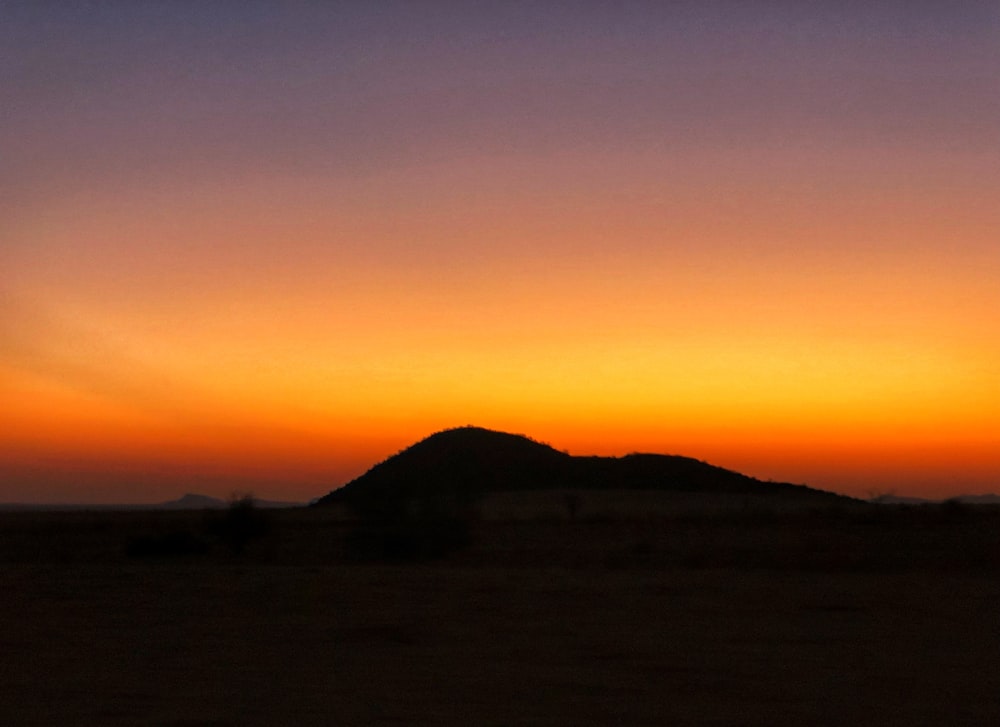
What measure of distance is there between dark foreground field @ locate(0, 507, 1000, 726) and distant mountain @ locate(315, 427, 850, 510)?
11550cm

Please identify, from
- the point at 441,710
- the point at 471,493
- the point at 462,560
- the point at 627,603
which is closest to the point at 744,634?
the point at 627,603

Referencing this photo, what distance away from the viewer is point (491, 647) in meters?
13.8

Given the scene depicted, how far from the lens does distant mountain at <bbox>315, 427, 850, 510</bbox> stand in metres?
145

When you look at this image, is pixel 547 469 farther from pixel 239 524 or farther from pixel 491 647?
pixel 491 647

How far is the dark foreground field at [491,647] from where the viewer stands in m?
11.0

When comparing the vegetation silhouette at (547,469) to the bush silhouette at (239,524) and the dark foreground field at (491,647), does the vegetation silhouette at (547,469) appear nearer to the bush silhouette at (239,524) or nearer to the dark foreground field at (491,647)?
the bush silhouette at (239,524)

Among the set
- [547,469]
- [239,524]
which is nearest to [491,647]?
[239,524]

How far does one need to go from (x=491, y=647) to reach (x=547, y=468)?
468 ft

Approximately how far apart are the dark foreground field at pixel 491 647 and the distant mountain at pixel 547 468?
11550 centimetres

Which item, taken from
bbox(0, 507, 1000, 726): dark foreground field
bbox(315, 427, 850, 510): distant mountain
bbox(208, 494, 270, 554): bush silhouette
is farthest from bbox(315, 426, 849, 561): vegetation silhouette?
bbox(0, 507, 1000, 726): dark foreground field

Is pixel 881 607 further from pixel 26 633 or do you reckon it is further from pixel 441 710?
pixel 26 633

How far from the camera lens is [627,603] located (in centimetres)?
1691

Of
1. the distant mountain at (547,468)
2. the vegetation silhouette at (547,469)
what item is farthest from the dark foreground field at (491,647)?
the distant mountain at (547,468)

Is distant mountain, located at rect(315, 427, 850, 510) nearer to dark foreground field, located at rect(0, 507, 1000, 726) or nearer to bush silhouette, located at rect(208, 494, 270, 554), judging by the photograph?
bush silhouette, located at rect(208, 494, 270, 554)
